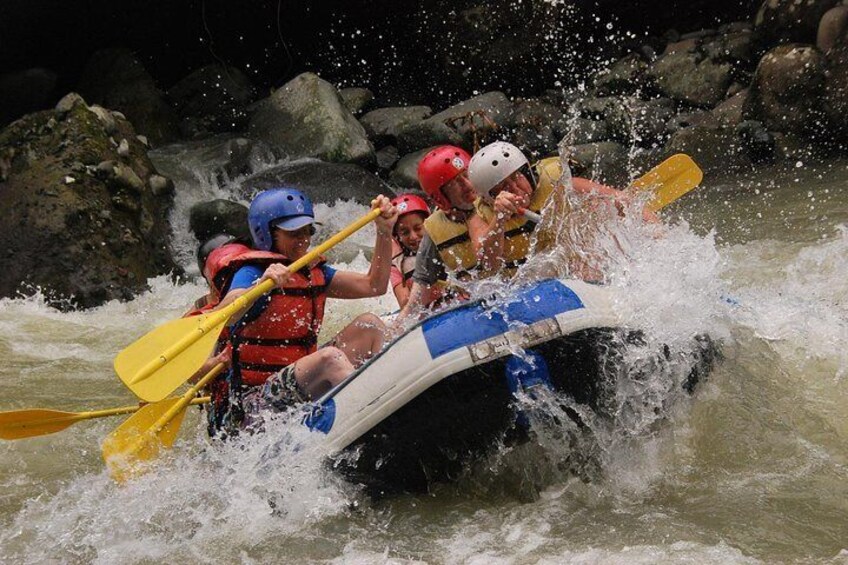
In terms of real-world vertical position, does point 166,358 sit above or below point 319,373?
above

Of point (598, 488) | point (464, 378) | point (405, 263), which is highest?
point (405, 263)

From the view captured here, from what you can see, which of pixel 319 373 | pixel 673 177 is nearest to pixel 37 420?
pixel 319 373

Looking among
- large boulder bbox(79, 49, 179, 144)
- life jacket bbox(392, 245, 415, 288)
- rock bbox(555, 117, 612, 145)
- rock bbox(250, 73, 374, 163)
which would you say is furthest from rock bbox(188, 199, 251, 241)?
life jacket bbox(392, 245, 415, 288)

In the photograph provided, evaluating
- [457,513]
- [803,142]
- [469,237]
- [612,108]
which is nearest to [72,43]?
[612,108]

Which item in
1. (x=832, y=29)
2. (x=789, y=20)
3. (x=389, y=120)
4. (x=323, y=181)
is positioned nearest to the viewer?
(x=832, y=29)

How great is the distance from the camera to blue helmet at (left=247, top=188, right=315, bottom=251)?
4.34 metres

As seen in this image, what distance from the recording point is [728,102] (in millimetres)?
11664

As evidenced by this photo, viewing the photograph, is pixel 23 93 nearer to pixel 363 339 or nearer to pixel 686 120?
pixel 686 120

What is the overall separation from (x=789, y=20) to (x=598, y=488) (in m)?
8.83

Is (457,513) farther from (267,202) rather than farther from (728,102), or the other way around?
(728,102)

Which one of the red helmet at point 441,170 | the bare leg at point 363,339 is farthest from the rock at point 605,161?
the bare leg at point 363,339

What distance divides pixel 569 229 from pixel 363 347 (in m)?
1.00

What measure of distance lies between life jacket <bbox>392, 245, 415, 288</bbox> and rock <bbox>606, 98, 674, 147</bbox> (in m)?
6.52

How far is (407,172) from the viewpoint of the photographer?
11766 mm
